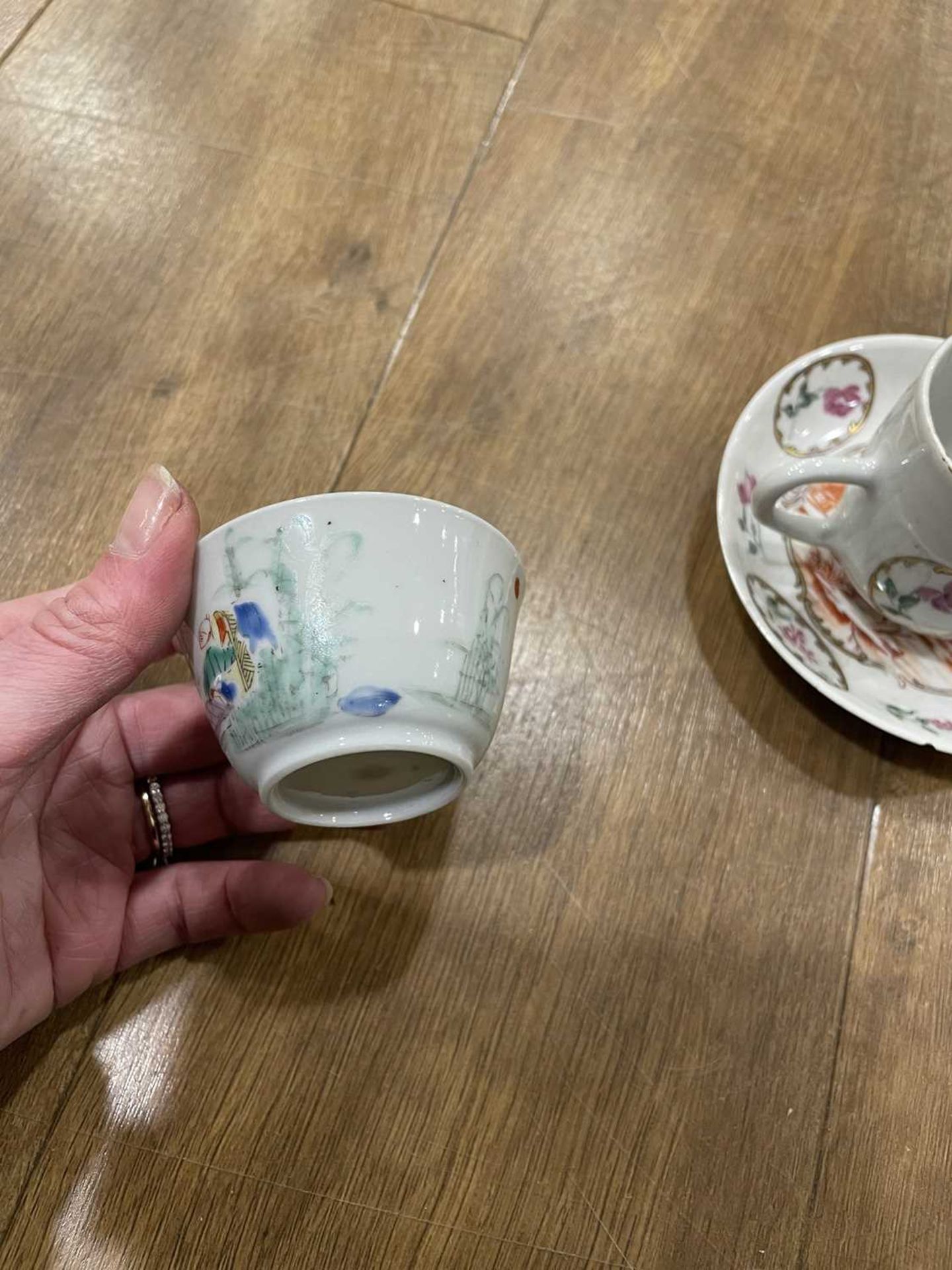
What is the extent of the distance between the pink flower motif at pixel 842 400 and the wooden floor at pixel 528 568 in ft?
0.19

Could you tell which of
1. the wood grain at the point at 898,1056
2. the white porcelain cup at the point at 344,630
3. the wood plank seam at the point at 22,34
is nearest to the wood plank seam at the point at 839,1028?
the wood grain at the point at 898,1056

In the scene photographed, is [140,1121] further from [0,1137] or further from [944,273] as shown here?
[944,273]

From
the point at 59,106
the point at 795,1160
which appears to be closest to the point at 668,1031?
the point at 795,1160

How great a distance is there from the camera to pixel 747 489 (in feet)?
2.02

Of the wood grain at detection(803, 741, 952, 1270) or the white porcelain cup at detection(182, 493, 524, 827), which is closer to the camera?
the white porcelain cup at detection(182, 493, 524, 827)

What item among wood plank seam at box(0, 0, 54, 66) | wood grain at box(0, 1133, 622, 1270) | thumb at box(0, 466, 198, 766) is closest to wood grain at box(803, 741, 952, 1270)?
wood grain at box(0, 1133, 622, 1270)

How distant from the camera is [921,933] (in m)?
0.56

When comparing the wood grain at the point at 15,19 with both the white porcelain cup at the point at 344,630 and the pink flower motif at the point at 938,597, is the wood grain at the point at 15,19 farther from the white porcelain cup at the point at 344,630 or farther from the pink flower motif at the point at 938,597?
the pink flower motif at the point at 938,597

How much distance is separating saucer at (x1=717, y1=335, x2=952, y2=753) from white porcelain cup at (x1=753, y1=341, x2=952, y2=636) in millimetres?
20

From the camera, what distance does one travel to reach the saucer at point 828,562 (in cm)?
57

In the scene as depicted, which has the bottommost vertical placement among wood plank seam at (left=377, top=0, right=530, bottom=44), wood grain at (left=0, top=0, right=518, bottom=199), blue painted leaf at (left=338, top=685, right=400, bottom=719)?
blue painted leaf at (left=338, top=685, right=400, bottom=719)

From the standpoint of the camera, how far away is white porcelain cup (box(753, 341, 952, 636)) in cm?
50

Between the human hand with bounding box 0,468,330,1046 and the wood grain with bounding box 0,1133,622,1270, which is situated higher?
the human hand with bounding box 0,468,330,1046

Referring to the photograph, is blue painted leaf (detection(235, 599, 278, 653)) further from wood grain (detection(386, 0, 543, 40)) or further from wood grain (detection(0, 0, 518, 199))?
wood grain (detection(386, 0, 543, 40))
